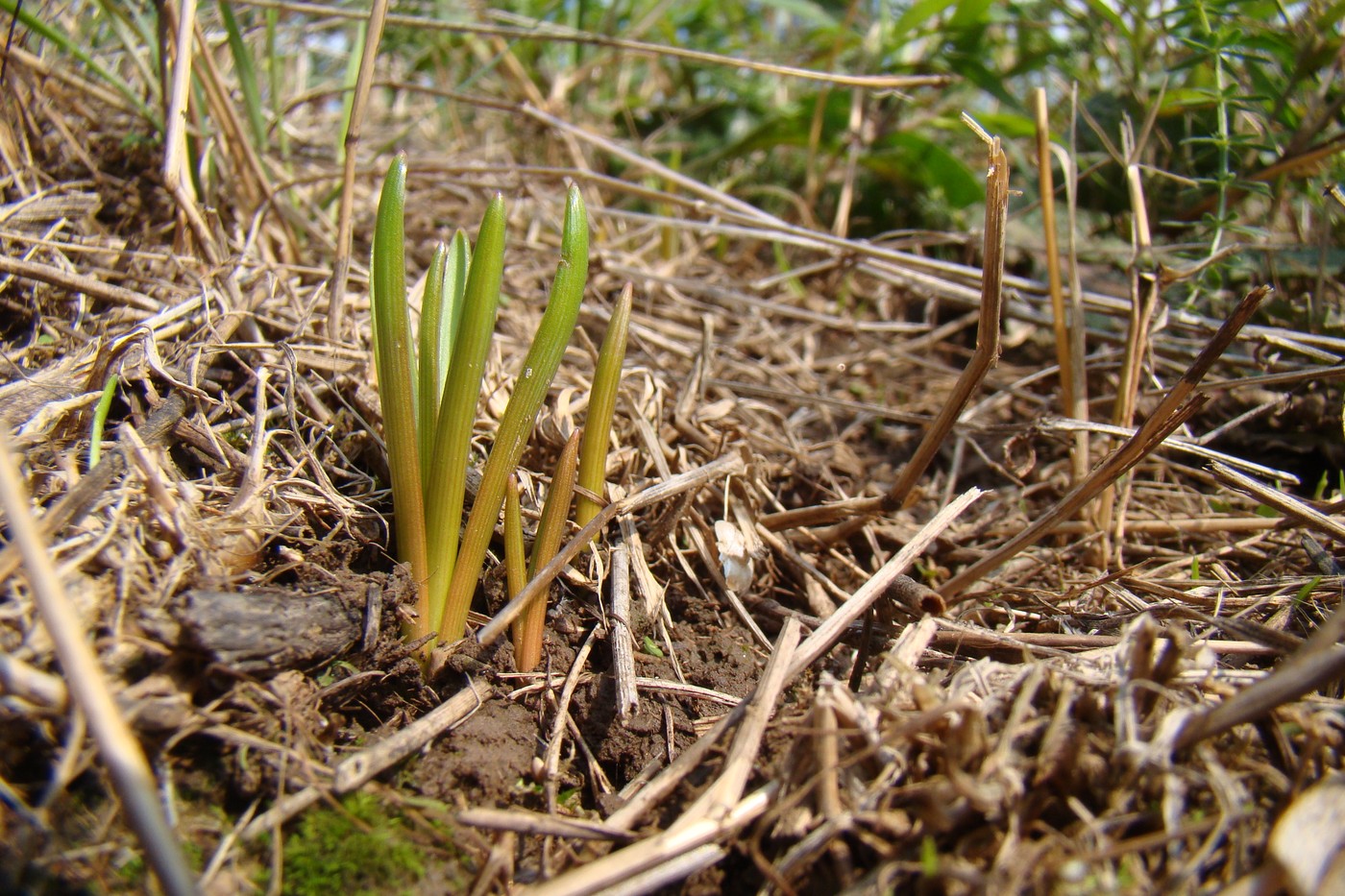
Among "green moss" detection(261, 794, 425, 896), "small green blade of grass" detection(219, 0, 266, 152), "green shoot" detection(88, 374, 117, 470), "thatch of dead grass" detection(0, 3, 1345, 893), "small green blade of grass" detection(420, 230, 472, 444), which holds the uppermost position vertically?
"small green blade of grass" detection(219, 0, 266, 152)

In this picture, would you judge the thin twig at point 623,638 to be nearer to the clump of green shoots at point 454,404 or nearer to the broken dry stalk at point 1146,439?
the clump of green shoots at point 454,404

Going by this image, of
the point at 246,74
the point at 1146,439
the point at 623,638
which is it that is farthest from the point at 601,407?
the point at 246,74

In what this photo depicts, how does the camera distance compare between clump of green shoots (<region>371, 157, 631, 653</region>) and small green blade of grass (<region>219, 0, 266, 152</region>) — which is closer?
clump of green shoots (<region>371, 157, 631, 653</region>)

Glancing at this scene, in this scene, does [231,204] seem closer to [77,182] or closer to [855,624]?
[77,182]

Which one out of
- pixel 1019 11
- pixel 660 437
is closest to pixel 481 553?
pixel 660 437

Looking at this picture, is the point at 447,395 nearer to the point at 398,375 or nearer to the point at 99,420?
the point at 398,375

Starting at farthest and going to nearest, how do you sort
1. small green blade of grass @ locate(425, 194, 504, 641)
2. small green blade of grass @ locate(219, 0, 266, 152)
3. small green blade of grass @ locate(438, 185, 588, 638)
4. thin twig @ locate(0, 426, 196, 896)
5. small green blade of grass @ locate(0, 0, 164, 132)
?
small green blade of grass @ locate(219, 0, 266, 152) → small green blade of grass @ locate(0, 0, 164, 132) → small green blade of grass @ locate(438, 185, 588, 638) → small green blade of grass @ locate(425, 194, 504, 641) → thin twig @ locate(0, 426, 196, 896)

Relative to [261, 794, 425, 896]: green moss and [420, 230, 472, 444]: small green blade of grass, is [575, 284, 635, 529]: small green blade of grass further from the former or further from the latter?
[261, 794, 425, 896]: green moss

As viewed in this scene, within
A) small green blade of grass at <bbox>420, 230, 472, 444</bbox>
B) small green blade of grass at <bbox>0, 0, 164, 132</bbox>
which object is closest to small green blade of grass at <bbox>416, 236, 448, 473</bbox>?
small green blade of grass at <bbox>420, 230, 472, 444</bbox>
